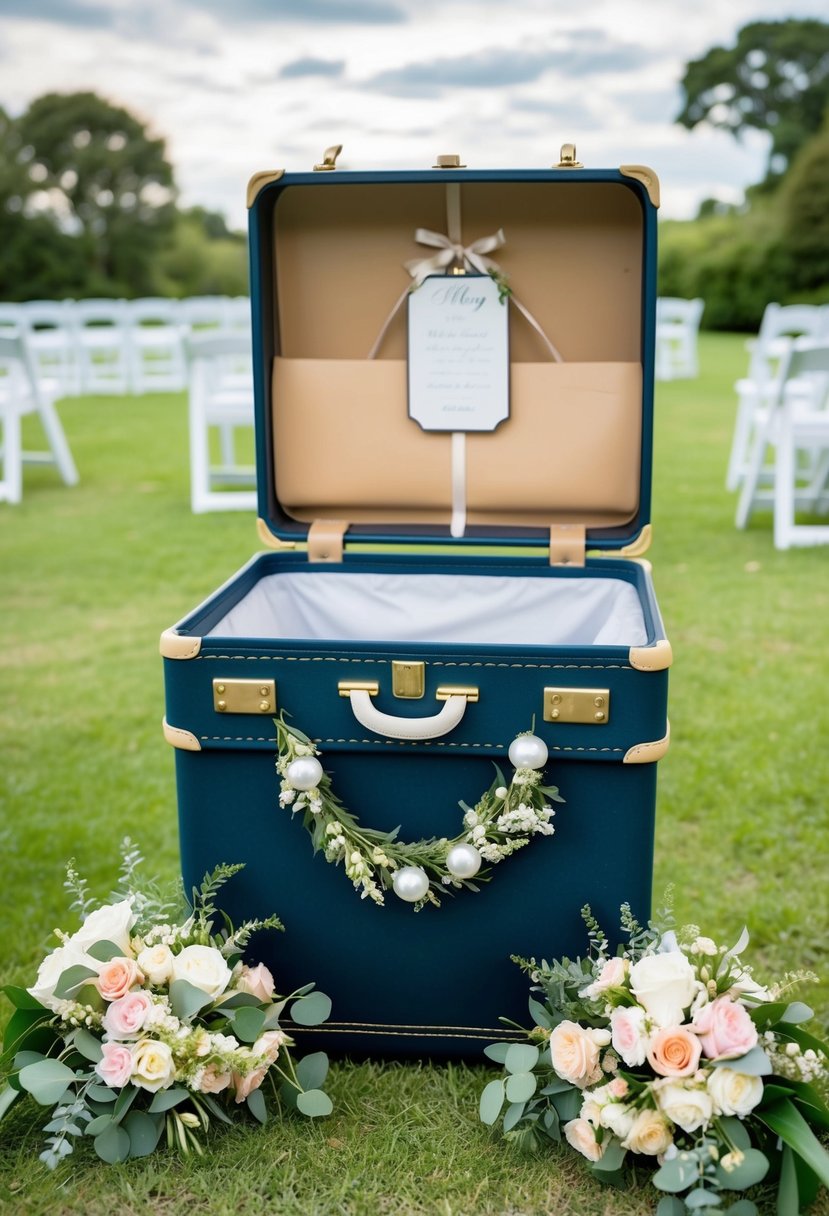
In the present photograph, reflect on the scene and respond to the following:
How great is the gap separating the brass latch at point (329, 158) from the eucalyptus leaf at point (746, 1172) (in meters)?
1.58

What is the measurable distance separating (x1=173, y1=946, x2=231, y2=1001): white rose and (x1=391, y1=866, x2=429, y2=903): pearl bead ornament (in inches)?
10.6

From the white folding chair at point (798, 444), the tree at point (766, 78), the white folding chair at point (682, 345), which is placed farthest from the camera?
the tree at point (766, 78)

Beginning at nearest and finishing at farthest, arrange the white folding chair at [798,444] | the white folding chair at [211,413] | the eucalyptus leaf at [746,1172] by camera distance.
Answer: the eucalyptus leaf at [746,1172] → the white folding chair at [798,444] → the white folding chair at [211,413]

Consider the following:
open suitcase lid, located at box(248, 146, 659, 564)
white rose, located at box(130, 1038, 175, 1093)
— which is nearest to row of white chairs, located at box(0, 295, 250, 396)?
open suitcase lid, located at box(248, 146, 659, 564)

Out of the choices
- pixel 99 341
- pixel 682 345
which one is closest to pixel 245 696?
pixel 99 341

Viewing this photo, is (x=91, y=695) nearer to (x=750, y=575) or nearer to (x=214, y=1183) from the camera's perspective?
(x=214, y=1183)

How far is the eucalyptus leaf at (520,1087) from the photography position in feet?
5.27

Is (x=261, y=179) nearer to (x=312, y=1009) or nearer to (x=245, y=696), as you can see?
(x=245, y=696)

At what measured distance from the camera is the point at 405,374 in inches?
90.7

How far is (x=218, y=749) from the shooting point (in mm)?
1677

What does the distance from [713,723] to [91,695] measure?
6.11ft

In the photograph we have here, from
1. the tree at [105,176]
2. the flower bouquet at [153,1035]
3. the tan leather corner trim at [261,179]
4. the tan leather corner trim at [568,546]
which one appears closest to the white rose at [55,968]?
the flower bouquet at [153,1035]

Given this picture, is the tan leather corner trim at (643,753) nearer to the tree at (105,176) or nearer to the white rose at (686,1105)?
the white rose at (686,1105)

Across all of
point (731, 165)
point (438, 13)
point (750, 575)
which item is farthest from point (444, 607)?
point (731, 165)
